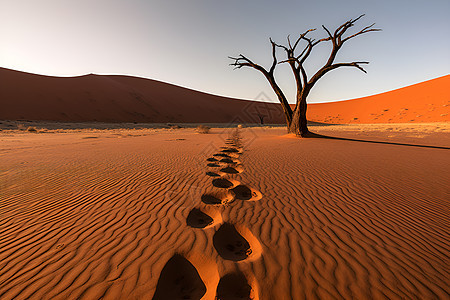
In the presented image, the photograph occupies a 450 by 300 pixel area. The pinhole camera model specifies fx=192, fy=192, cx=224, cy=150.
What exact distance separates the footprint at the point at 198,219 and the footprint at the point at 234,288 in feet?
3.58

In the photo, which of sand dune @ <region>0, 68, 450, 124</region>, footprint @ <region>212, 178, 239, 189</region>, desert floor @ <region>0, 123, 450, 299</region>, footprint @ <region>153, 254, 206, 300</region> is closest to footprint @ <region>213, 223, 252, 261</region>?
desert floor @ <region>0, 123, 450, 299</region>

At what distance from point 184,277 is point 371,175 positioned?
5538 millimetres

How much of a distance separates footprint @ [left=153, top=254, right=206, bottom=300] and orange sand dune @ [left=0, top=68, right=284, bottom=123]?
40.8m

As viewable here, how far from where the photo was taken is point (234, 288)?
6.24ft

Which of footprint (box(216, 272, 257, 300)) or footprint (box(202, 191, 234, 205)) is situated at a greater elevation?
footprint (box(216, 272, 257, 300))

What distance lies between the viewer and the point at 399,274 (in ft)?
6.40

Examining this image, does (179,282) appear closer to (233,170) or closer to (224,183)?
(224,183)

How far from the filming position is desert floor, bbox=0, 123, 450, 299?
1.85 metres

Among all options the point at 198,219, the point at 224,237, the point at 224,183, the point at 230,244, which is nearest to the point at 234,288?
the point at 230,244

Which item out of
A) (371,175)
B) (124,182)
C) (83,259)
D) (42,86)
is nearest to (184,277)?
(83,259)

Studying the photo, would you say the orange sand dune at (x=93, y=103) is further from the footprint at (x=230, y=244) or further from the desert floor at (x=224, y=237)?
the footprint at (x=230, y=244)

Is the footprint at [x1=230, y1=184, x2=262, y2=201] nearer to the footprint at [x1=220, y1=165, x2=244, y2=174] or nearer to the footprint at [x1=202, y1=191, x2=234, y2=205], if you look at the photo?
the footprint at [x1=202, y1=191, x2=234, y2=205]

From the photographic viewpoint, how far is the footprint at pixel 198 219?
3021mm

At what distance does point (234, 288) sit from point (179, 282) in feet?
1.91
